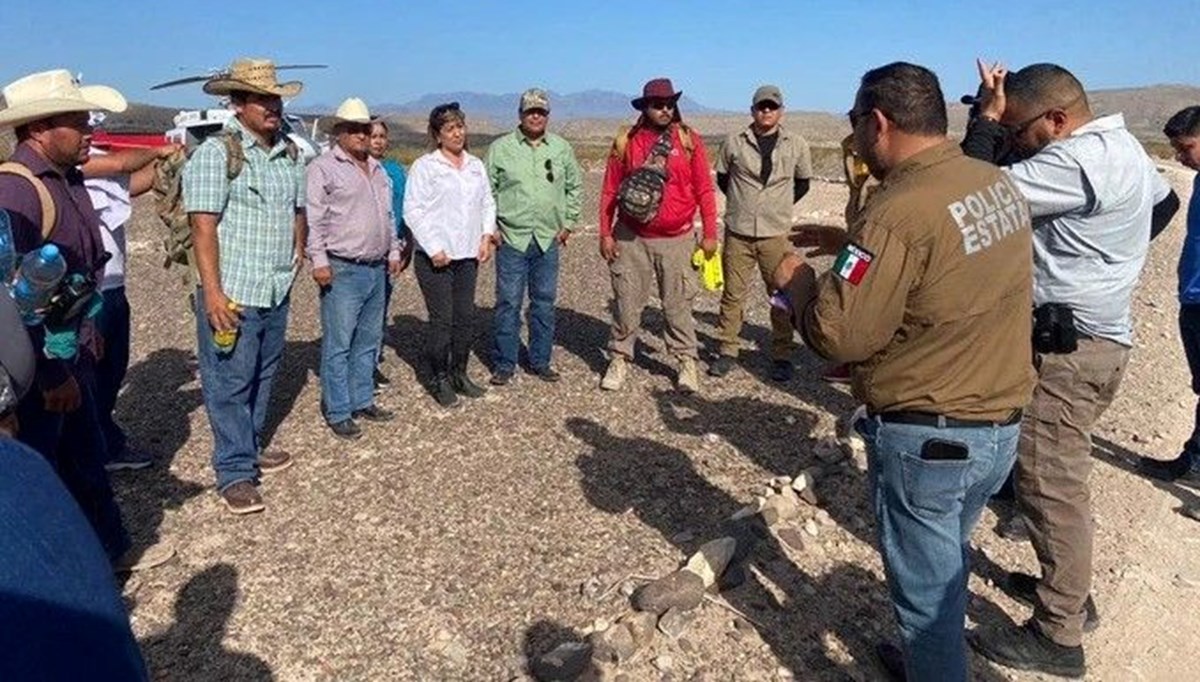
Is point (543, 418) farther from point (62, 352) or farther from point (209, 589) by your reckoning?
point (62, 352)

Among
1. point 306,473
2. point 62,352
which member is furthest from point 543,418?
point 62,352

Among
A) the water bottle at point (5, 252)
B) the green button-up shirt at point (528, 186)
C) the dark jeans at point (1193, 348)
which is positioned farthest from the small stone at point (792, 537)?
the water bottle at point (5, 252)

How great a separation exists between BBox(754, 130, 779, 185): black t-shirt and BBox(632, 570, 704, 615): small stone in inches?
167

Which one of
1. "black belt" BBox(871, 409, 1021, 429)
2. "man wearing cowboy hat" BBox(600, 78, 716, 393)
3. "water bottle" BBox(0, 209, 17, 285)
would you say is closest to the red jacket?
"man wearing cowboy hat" BBox(600, 78, 716, 393)

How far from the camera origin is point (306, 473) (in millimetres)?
5477

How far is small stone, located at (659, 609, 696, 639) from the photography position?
3701 millimetres

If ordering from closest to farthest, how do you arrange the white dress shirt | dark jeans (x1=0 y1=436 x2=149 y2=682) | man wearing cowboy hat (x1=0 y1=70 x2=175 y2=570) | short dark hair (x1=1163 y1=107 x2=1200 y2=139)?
1. dark jeans (x1=0 y1=436 x2=149 y2=682)
2. man wearing cowboy hat (x1=0 y1=70 x2=175 y2=570)
3. short dark hair (x1=1163 y1=107 x2=1200 y2=139)
4. the white dress shirt

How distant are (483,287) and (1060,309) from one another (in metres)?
8.41

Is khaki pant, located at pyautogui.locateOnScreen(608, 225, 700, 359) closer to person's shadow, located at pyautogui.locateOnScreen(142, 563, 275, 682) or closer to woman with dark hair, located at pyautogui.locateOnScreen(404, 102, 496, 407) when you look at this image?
woman with dark hair, located at pyautogui.locateOnScreen(404, 102, 496, 407)

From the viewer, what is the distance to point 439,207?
6.34 m

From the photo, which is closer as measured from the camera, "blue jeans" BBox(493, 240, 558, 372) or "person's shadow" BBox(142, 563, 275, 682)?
"person's shadow" BBox(142, 563, 275, 682)

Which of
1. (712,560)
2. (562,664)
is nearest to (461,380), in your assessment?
(712,560)

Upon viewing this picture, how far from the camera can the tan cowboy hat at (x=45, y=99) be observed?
383cm

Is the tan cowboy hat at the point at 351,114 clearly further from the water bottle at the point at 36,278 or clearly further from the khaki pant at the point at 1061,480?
the khaki pant at the point at 1061,480
